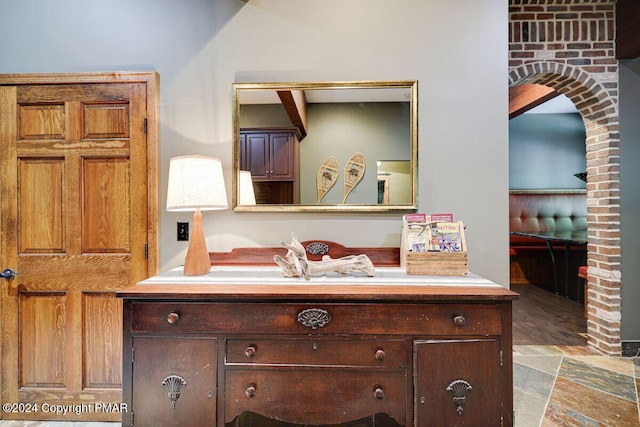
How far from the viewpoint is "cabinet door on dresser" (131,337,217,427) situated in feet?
4.33

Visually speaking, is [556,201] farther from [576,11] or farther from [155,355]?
[155,355]

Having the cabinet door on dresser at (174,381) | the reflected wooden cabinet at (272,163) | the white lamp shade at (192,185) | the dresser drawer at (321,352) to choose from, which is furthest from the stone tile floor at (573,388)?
the white lamp shade at (192,185)

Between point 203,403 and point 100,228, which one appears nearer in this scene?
point 203,403

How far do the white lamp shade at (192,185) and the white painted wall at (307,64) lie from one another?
1.14 feet

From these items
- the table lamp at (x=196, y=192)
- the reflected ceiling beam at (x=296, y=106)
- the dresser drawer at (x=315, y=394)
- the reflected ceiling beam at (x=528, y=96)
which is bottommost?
the dresser drawer at (x=315, y=394)

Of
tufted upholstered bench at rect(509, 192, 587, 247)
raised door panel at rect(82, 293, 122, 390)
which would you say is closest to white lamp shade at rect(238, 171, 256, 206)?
raised door panel at rect(82, 293, 122, 390)

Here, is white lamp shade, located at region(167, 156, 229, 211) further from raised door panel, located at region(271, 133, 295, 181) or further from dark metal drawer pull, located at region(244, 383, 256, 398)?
dark metal drawer pull, located at region(244, 383, 256, 398)

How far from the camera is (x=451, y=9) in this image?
1884mm

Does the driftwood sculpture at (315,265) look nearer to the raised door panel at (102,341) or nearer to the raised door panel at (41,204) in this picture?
the raised door panel at (102,341)

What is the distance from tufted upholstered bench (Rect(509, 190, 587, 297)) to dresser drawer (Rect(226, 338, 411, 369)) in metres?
4.71

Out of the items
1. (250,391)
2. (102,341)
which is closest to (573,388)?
(250,391)

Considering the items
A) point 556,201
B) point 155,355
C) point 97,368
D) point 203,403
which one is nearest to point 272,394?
point 203,403

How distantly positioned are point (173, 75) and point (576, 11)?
3235 millimetres

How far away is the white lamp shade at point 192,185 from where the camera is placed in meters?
1.56
